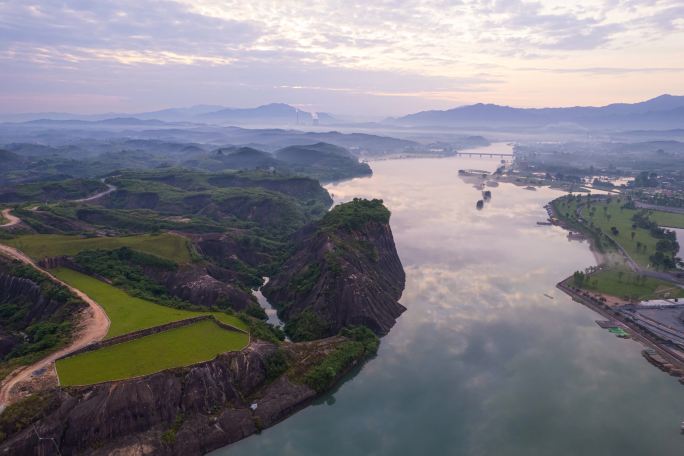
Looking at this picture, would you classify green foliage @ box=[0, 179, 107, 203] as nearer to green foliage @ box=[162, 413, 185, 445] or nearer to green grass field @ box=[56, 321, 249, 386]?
green grass field @ box=[56, 321, 249, 386]

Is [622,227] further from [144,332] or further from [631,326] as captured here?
[144,332]

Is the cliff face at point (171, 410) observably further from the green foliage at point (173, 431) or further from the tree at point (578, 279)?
the tree at point (578, 279)

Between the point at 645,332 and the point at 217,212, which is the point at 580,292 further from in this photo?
the point at 217,212

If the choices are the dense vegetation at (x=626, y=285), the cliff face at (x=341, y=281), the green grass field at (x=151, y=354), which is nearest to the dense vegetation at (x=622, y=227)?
the dense vegetation at (x=626, y=285)

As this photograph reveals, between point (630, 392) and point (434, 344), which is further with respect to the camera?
point (434, 344)

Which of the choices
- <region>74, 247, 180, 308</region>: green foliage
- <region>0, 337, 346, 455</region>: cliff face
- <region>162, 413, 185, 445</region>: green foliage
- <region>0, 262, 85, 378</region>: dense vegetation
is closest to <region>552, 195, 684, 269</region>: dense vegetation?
<region>0, 337, 346, 455</region>: cliff face

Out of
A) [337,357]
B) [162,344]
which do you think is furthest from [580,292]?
[162,344]
